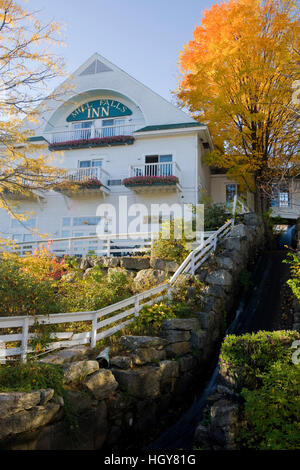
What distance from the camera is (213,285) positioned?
1078 centimetres

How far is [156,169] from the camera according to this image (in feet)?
63.5

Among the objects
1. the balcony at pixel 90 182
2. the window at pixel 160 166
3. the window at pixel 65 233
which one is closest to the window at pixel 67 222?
the window at pixel 65 233

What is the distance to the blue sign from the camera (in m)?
21.5

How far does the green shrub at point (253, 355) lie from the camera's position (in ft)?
22.0

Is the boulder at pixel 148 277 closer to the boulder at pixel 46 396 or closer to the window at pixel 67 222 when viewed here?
the boulder at pixel 46 396

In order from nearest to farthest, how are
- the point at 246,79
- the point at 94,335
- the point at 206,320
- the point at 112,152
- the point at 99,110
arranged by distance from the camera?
the point at 94,335, the point at 206,320, the point at 246,79, the point at 112,152, the point at 99,110

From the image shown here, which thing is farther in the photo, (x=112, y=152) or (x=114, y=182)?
(x=112, y=152)

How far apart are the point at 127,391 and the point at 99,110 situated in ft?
60.3

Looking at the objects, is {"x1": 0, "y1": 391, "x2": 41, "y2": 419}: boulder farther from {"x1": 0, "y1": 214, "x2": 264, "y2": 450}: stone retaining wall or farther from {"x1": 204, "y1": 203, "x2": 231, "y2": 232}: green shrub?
{"x1": 204, "y1": 203, "x2": 231, "y2": 232}: green shrub

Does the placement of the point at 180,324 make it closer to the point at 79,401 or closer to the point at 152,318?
the point at 152,318

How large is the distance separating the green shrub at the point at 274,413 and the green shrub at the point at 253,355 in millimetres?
415

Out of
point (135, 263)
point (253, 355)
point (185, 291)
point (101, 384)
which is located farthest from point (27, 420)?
point (135, 263)

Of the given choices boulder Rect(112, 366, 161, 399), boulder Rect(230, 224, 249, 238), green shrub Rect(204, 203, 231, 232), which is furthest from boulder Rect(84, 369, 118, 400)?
green shrub Rect(204, 203, 231, 232)

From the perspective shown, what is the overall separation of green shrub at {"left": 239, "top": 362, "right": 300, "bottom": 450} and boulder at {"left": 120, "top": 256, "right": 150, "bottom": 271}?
676 centimetres
